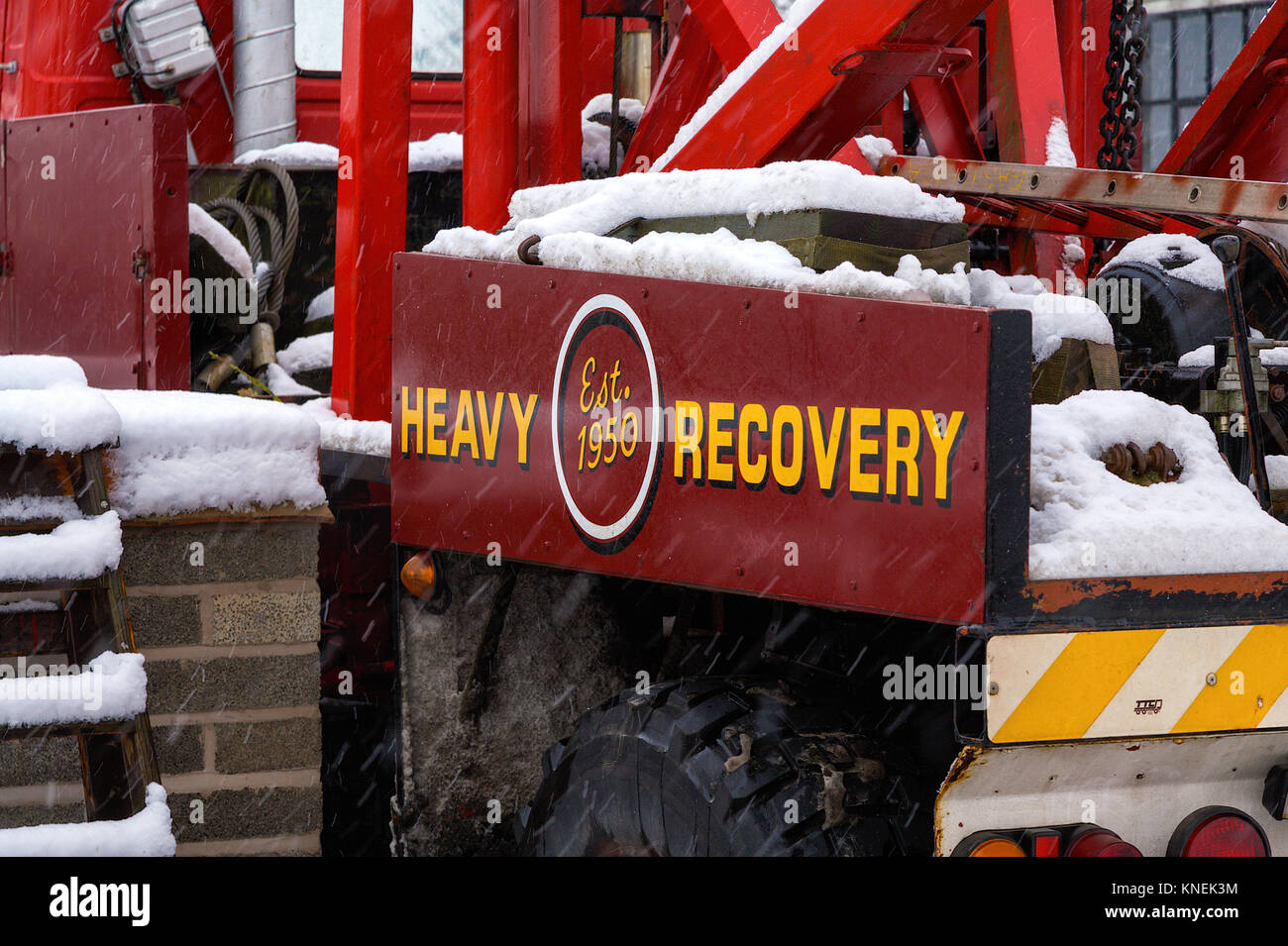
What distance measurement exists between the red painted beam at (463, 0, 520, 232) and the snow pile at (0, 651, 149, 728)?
5.38 feet

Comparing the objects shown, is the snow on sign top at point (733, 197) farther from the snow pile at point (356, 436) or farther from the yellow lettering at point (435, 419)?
the snow pile at point (356, 436)

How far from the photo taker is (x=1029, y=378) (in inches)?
85.4

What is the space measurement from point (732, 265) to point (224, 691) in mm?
1752

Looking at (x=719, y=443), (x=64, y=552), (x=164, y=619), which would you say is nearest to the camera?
(x=719, y=443)

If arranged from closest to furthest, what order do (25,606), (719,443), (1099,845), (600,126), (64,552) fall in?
(1099,845) < (719,443) < (64,552) < (25,606) < (600,126)

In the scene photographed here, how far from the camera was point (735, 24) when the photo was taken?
3.51 meters

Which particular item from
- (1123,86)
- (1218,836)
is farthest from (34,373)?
(1123,86)

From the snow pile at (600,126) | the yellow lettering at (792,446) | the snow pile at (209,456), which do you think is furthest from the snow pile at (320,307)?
the yellow lettering at (792,446)

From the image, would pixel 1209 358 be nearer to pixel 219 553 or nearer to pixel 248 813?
pixel 219 553

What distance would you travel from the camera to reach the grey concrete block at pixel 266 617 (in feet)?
12.0

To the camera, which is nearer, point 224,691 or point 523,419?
point 523,419

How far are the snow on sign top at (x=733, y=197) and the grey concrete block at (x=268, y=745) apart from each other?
4.34 ft

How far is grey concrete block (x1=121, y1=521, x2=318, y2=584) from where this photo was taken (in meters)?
3.55
